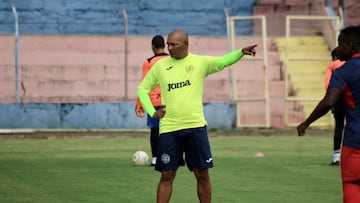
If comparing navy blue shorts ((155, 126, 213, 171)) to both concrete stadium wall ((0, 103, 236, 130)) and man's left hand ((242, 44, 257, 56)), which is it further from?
concrete stadium wall ((0, 103, 236, 130))

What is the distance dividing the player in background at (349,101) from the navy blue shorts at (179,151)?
195 centimetres

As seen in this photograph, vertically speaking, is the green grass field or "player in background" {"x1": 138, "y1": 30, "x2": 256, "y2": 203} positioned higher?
"player in background" {"x1": 138, "y1": 30, "x2": 256, "y2": 203}

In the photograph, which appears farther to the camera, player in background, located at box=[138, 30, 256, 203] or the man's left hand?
player in background, located at box=[138, 30, 256, 203]

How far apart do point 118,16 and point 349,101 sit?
74.2 ft

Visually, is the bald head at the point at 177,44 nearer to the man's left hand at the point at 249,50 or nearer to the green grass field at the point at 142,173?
the man's left hand at the point at 249,50

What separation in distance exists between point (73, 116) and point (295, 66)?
7.64 meters

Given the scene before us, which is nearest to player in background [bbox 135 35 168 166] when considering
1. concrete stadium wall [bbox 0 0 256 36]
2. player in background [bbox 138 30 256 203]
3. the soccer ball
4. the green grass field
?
the soccer ball

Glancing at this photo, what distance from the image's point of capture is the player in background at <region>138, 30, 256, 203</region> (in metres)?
11.3

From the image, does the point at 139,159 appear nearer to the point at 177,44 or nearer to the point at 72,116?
the point at 177,44

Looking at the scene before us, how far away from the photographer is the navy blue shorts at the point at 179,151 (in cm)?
1125

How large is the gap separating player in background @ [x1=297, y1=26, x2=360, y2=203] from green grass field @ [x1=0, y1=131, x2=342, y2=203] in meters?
3.70

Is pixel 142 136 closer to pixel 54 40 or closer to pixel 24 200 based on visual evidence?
pixel 54 40

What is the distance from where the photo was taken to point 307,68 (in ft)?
102

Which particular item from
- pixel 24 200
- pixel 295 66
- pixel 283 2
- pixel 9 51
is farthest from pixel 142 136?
pixel 24 200
